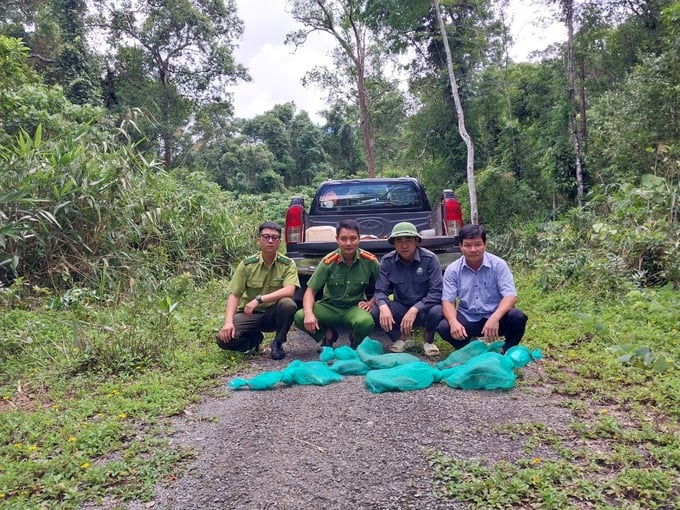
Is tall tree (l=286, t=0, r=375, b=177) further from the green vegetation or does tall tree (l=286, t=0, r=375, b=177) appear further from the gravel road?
the gravel road

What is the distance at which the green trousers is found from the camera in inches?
183

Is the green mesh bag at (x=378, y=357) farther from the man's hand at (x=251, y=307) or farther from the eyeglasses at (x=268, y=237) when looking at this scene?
the eyeglasses at (x=268, y=237)

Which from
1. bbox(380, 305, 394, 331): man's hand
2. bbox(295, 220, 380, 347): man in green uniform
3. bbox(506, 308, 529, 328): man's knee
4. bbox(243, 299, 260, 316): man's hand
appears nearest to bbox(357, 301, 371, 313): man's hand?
bbox(295, 220, 380, 347): man in green uniform

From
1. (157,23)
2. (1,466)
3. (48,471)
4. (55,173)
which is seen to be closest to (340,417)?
(48,471)

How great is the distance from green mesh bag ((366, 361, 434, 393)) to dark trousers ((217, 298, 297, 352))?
4.24 feet

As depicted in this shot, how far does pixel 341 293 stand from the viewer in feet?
16.2

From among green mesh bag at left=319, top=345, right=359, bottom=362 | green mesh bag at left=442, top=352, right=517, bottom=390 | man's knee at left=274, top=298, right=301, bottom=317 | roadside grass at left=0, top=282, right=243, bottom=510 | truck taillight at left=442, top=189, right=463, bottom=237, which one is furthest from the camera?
truck taillight at left=442, top=189, right=463, bottom=237

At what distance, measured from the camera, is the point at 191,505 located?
2.34m

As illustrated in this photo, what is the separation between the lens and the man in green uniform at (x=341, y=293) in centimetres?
473

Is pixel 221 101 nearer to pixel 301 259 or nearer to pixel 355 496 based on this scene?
pixel 301 259

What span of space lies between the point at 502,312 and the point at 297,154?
1080 inches

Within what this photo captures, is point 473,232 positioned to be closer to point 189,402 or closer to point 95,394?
point 189,402

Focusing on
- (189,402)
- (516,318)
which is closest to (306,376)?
(189,402)

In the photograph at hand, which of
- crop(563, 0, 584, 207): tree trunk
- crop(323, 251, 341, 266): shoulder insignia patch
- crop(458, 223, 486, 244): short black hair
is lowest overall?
crop(323, 251, 341, 266): shoulder insignia patch
